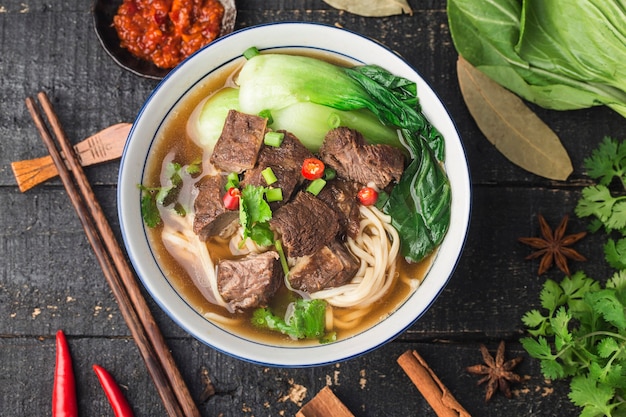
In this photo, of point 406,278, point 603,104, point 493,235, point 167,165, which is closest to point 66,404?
point 167,165

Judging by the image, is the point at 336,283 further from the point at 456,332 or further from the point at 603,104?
the point at 603,104

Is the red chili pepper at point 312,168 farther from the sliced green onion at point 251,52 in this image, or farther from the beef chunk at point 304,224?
the sliced green onion at point 251,52

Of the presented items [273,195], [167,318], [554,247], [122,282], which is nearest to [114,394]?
[167,318]

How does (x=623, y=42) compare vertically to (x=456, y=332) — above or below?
above

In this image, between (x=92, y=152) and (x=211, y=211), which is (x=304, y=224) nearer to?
(x=211, y=211)

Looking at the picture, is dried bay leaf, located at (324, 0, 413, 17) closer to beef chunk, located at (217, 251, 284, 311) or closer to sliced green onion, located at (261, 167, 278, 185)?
sliced green onion, located at (261, 167, 278, 185)

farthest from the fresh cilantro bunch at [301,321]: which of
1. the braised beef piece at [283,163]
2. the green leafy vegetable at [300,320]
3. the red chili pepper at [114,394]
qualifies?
the red chili pepper at [114,394]
